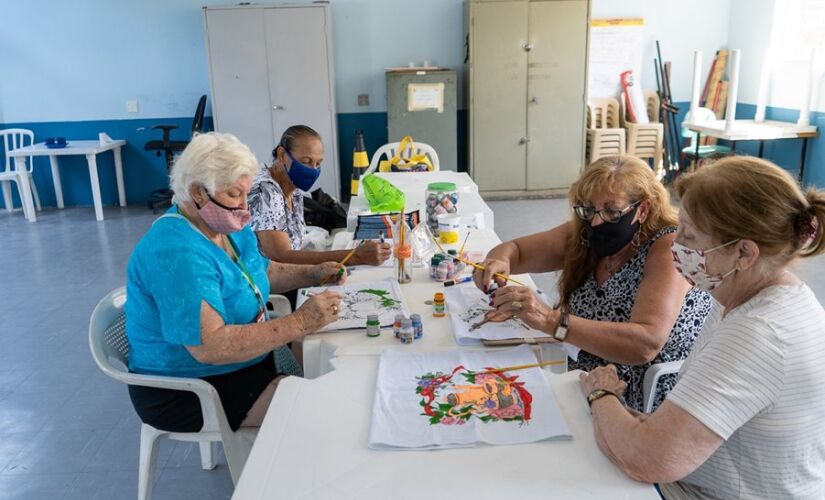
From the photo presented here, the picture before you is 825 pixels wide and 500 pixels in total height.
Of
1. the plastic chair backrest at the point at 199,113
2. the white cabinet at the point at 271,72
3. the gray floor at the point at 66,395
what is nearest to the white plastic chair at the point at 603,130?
the gray floor at the point at 66,395

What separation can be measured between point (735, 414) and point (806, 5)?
22.2 ft

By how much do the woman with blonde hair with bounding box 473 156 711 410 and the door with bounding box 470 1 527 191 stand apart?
4918 millimetres

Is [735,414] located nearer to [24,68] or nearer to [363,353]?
[363,353]

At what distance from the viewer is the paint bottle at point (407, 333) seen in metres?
1.76

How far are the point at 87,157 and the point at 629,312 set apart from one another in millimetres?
6336

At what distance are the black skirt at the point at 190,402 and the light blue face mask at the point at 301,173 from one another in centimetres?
108

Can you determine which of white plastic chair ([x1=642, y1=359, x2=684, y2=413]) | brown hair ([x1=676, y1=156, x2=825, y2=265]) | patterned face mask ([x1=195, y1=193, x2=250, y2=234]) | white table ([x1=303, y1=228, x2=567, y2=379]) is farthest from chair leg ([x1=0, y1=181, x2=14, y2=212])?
brown hair ([x1=676, y1=156, x2=825, y2=265])

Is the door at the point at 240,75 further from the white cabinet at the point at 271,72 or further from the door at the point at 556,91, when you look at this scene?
the door at the point at 556,91

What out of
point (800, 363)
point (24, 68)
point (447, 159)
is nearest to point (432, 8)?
point (447, 159)

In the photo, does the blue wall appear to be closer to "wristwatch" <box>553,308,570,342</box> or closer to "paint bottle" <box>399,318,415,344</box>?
"paint bottle" <box>399,318,415,344</box>

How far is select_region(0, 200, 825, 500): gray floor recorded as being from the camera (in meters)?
2.41

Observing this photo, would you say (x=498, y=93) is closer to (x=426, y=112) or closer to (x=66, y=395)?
(x=426, y=112)

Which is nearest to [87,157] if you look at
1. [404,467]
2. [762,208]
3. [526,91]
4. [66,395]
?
[66,395]

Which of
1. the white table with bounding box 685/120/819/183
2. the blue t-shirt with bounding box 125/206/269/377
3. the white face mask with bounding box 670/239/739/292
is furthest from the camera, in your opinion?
the white table with bounding box 685/120/819/183
